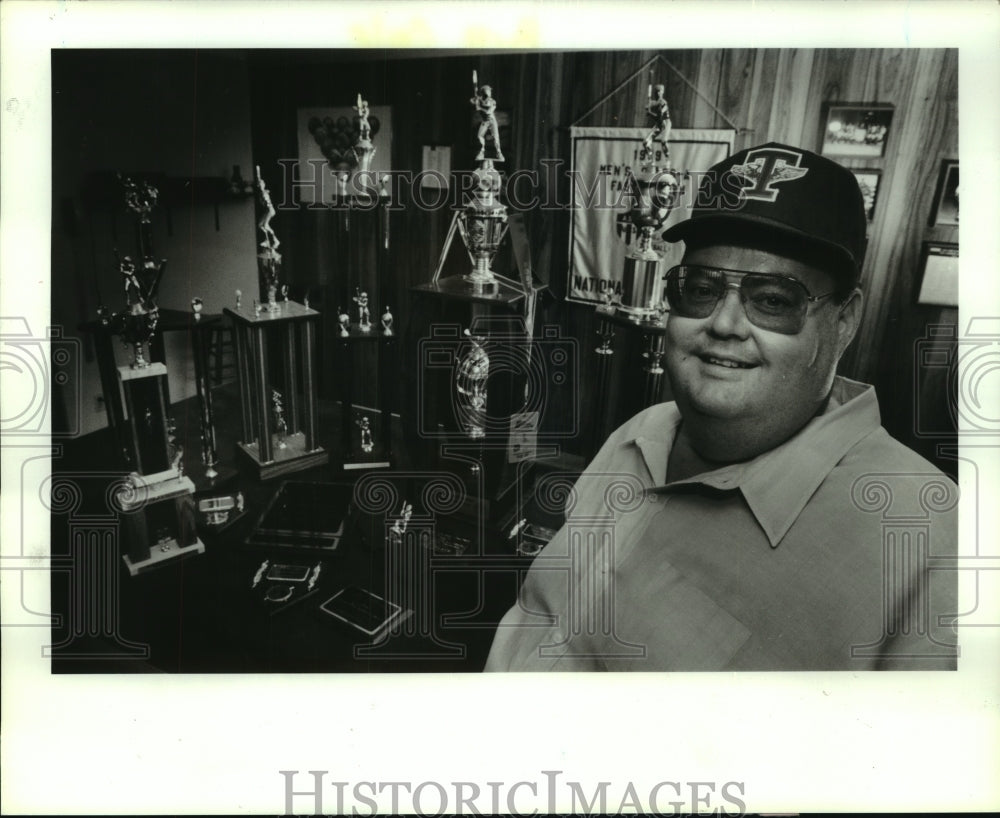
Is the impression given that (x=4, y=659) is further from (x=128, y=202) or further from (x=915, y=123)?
(x=915, y=123)

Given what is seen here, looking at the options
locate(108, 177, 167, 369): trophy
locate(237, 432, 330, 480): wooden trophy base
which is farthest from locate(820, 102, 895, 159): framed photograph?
locate(108, 177, 167, 369): trophy

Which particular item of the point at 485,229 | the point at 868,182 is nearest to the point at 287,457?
the point at 485,229

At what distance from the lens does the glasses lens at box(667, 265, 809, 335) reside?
1.79 metres

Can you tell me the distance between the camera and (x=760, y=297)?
1.80m

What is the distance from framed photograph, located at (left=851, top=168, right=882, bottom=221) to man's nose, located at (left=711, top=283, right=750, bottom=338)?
444 mm

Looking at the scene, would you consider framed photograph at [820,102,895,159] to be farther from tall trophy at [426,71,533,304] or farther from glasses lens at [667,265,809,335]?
tall trophy at [426,71,533,304]

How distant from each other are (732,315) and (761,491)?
450mm

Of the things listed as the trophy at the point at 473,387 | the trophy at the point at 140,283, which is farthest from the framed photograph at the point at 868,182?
the trophy at the point at 140,283

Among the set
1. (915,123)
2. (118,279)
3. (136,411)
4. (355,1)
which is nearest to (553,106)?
(355,1)

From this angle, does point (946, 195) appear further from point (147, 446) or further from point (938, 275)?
point (147, 446)

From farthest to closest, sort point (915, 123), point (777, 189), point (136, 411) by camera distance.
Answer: point (136, 411) → point (915, 123) → point (777, 189)

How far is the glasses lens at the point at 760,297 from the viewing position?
1.79 metres

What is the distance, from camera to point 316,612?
2096 mm

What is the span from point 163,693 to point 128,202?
139 cm
